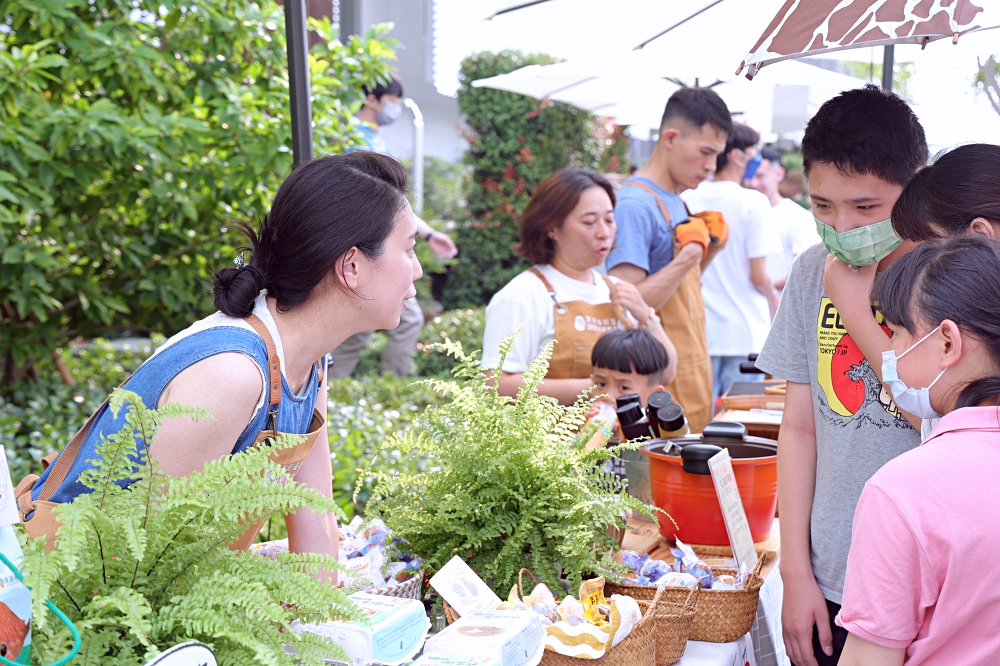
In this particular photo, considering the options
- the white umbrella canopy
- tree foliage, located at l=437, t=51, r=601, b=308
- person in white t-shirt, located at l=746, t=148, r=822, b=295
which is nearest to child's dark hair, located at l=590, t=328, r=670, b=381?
the white umbrella canopy

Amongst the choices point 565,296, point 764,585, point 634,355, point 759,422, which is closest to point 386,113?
point 565,296

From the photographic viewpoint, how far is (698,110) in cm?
368

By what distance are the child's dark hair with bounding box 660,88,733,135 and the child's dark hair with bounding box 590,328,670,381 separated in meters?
1.18

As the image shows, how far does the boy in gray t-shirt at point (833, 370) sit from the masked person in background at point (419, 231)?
136 inches

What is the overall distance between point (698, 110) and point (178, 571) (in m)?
3.12

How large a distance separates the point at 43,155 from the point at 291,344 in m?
2.75

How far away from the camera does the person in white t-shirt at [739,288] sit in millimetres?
4602

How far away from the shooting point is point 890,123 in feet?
5.93

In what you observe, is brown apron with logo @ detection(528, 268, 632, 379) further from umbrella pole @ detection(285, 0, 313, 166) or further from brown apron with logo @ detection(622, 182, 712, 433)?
umbrella pole @ detection(285, 0, 313, 166)

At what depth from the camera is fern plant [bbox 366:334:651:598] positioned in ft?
5.87

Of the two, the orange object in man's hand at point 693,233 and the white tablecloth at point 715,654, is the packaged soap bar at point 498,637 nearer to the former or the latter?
the white tablecloth at point 715,654

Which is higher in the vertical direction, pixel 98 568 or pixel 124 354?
pixel 98 568

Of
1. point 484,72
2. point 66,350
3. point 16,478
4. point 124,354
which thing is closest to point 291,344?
point 16,478

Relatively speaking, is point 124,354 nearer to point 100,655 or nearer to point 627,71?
point 627,71
